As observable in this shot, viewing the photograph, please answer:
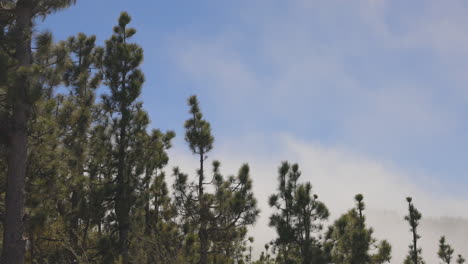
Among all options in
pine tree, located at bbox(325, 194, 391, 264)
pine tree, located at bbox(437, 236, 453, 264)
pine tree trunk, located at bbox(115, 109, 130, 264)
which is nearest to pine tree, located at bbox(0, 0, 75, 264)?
pine tree trunk, located at bbox(115, 109, 130, 264)

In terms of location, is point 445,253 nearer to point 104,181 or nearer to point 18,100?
point 104,181

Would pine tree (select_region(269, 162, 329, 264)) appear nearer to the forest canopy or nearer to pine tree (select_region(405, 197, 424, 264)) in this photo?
the forest canopy

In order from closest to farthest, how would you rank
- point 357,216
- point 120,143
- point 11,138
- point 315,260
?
point 11,138
point 315,260
point 120,143
point 357,216

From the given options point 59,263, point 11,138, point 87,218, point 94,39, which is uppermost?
point 94,39

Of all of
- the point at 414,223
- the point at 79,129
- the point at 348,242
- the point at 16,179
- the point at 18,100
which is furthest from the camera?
the point at 414,223

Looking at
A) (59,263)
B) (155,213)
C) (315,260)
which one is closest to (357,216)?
(315,260)

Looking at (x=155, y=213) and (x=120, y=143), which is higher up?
(x=120, y=143)

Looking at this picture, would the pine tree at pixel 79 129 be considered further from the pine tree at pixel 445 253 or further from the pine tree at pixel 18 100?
the pine tree at pixel 445 253

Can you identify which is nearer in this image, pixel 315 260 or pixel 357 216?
pixel 315 260

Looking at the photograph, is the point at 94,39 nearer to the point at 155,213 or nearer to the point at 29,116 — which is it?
the point at 155,213

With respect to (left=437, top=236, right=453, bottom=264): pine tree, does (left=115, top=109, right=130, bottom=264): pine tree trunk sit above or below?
above

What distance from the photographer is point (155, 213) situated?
18078 mm

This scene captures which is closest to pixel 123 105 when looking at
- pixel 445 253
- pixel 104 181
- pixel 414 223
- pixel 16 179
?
pixel 104 181

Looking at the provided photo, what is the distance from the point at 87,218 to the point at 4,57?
747 centimetres
